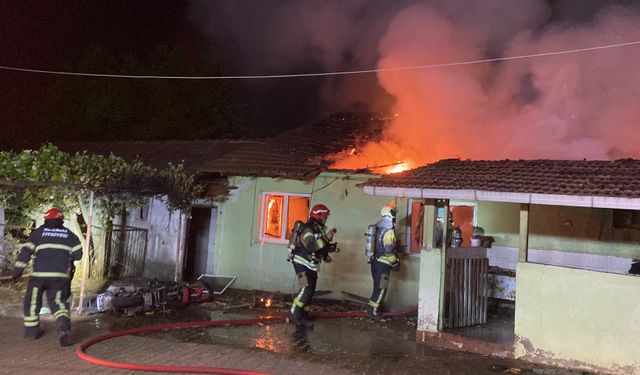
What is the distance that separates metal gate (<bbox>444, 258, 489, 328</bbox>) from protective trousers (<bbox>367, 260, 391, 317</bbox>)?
1.10 metres

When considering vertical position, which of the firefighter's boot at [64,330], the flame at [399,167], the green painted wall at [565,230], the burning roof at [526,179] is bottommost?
the firefighter's boot at [64,330]

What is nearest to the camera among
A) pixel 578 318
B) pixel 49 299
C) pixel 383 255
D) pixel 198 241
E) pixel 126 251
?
pixel 578 318

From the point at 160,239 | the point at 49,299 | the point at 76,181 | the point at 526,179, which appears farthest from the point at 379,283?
the point at 160,239

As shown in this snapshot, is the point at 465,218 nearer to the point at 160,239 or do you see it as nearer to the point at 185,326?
the point at 185,326

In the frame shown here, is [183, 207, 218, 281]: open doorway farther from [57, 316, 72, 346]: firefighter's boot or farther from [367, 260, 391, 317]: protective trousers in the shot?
[57, 316, 72, 346]: firefighter's boot

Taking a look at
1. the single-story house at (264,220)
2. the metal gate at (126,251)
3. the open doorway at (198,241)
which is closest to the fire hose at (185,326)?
the single-story house at (264,220)

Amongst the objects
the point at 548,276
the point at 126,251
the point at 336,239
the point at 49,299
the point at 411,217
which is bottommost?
the point at 49,299

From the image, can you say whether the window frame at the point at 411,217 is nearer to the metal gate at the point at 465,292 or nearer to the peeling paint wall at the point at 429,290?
the metal gate at the point at 465,292

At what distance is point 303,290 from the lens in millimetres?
7797

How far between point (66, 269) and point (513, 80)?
39.1ft

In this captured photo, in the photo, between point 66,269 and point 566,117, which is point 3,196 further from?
point 566,117

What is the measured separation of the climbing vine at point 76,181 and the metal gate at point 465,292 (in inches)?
224

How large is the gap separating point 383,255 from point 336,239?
2535mm

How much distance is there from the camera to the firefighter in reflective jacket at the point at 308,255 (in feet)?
25.4
